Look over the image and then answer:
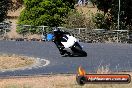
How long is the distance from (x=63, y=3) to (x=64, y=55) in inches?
846

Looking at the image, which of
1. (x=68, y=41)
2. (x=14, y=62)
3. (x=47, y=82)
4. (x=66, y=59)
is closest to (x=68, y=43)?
(x=68, y=41)

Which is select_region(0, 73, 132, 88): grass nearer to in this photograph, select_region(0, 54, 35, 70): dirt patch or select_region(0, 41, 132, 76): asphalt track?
select_region(0, 41, 132, 76): asphalt track

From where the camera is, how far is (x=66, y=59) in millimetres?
26625

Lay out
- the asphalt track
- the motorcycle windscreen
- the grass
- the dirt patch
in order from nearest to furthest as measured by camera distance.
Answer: the grass → the asphalt track → the dirt patch → the motorcycle windscreen

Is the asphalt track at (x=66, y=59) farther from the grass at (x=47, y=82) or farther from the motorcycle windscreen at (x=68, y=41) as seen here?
the grass at (x=47, y=82)

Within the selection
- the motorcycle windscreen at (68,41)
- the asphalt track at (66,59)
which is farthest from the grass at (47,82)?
the motorcycle windscreen at (68,41)

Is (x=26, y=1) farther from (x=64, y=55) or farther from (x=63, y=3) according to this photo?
(x=64, y=55)

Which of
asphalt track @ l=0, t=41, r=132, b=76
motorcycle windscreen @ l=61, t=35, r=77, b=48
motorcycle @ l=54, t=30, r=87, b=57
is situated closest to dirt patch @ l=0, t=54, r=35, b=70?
asphalt track @ l=0, t=41, r=132, b=76

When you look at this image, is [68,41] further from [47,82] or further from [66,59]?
[47,82]

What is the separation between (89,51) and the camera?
31750 millimetres

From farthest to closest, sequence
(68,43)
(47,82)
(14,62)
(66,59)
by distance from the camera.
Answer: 1. (68,43)
2. (66,59)
3. (14,62)
4. (47,82)

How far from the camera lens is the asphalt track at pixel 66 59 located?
21.7 metres

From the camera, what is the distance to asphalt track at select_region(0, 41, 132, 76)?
2170cm

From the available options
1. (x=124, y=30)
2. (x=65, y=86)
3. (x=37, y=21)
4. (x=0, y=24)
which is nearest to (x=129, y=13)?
Answer: (x=124, y=30)
